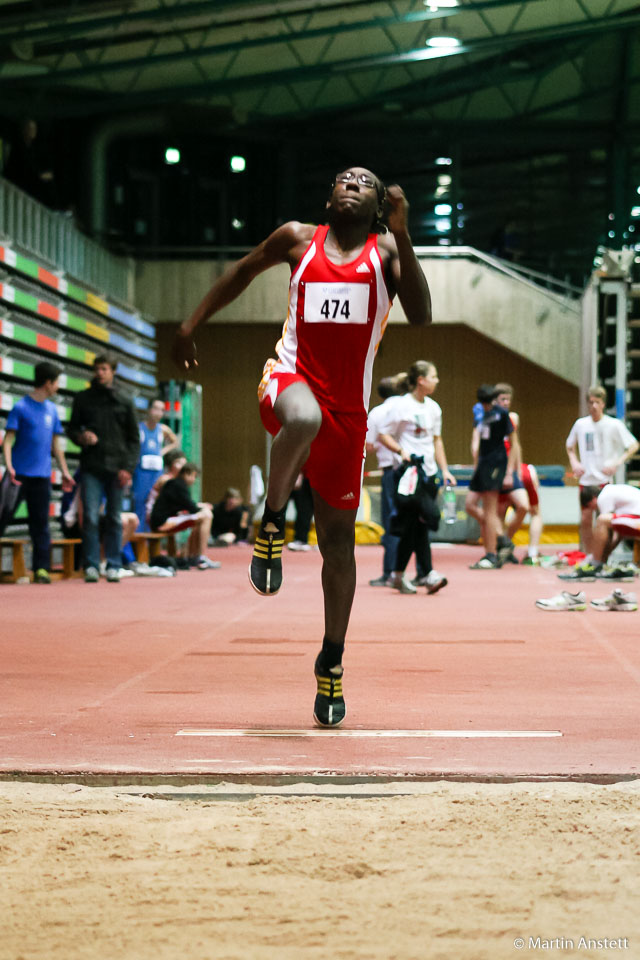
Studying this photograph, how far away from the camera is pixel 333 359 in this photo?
3850mm

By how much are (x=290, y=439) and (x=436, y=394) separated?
2325 centimetres

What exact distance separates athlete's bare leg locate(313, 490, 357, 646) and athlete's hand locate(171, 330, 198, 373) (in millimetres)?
675

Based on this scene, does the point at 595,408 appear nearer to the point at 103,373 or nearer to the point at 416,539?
the point at 416,539

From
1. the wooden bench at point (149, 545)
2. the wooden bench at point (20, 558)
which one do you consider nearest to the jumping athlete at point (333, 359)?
the wooden bench at point (20, 558)

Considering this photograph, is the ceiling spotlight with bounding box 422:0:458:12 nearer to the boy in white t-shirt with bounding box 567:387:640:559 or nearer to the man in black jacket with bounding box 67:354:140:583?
the boy in white t-shirt with bounding box 567:387:640:559

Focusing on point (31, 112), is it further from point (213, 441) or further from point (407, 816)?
point (407, 816)

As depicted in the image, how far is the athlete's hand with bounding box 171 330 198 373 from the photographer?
13.6ft

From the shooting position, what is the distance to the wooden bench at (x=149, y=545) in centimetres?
1258

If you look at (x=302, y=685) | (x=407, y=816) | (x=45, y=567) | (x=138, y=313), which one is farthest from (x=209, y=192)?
(x=407, y=816)

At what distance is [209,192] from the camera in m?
26.3

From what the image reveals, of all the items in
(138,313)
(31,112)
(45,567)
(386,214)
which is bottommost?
(45,567)

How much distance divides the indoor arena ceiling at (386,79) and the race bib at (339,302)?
1396cm

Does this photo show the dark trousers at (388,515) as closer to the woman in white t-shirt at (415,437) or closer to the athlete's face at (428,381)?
the woman in white t-shirt at (415,437)

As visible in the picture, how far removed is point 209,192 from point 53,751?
23.9m
